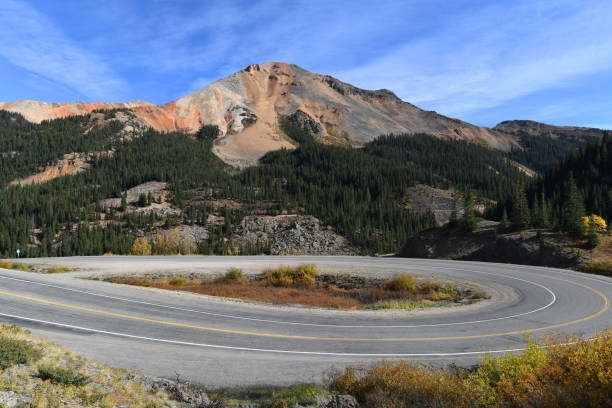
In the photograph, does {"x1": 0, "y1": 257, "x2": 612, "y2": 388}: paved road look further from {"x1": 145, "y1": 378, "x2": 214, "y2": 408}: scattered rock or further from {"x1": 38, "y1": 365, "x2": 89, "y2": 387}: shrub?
{"x1": 38, "y1": 365, "x2": 89, "y2": 387}: shrub

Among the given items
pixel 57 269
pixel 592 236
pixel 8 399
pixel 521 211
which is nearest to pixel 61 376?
pixel 8 399

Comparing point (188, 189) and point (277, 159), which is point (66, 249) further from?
point (277, 159)

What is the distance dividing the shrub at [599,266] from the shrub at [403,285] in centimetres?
1786

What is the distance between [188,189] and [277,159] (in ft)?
202

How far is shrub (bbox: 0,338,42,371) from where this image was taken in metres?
6.85

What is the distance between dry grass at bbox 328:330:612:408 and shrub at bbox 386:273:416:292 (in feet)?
58.3

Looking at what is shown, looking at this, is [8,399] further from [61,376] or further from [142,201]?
[142,201]

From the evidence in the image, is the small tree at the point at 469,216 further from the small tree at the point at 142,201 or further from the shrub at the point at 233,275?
the small tree at the point at 142,201

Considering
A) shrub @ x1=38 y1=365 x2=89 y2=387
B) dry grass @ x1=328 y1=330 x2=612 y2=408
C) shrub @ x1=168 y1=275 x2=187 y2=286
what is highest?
shrub @ x1=38 y1=365 x2=89 y2=387

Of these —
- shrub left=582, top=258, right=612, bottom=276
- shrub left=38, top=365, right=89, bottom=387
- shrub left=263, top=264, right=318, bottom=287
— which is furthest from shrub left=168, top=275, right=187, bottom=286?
shrub left=582, top=258, right=612, bottom=276

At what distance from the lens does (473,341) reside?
1177 cm

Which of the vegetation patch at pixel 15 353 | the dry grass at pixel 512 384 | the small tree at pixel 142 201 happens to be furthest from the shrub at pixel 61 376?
the small tree at pixel 142 201

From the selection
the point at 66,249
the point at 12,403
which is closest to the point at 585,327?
the point at 12,403

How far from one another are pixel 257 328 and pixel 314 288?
16.8 meters
